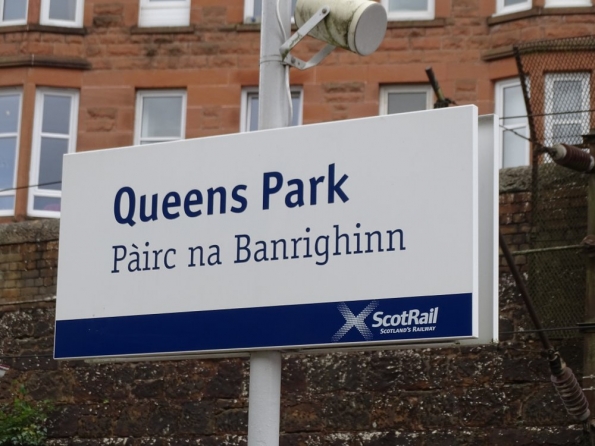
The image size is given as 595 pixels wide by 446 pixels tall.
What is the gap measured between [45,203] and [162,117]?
2093mm

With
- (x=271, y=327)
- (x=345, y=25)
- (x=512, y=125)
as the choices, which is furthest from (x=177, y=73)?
(x=271, y=327)

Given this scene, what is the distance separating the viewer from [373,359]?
52.2ft

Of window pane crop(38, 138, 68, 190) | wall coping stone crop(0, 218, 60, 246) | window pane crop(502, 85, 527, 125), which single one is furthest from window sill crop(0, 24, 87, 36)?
window pane crop(502, 85, 527, 125)

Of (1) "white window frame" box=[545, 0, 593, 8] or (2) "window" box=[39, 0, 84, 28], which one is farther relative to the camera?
(2) "window" box=[39, 0, 84, 28]

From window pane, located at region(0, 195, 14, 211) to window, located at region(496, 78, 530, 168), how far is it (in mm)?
6900

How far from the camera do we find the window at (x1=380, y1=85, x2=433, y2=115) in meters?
22.6

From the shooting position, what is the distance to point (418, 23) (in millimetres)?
22516

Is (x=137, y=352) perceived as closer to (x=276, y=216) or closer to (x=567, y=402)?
(x=276, y=216)

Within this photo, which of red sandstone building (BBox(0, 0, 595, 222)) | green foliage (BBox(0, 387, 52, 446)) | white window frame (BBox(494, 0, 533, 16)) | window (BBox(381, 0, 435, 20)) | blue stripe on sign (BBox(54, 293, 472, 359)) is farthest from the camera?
window (BBox(381, 0, 435, 20))

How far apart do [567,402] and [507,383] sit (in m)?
1.11

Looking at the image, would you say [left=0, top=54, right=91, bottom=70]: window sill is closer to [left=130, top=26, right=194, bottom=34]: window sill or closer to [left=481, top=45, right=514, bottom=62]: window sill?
[left=130, top=26, right=194, bottom=34]: window sill

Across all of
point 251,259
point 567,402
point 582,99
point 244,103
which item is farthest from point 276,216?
point 244,103

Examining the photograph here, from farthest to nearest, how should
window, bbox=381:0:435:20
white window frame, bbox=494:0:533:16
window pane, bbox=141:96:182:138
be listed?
window pane, bbox=141:96:182:138, window, bbox=381:0:435:20, white window frame, bbox=494:0:533:16

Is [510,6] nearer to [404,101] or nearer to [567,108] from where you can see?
[404,101]
